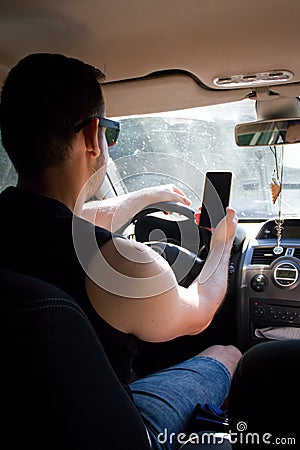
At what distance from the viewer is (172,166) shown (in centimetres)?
320

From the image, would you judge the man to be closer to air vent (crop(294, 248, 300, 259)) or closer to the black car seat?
the black car seat

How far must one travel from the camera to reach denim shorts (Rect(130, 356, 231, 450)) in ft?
5.55

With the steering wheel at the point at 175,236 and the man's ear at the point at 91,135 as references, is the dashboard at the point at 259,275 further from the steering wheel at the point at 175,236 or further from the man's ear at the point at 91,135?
the man's ear at the point at 91,135

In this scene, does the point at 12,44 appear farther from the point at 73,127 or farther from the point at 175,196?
the point at 175,196

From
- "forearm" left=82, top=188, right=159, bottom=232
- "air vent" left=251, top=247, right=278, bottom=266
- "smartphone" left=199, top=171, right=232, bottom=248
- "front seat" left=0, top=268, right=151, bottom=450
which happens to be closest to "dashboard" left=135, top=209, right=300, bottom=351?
"air vent" left=251, top=247, right=278, bottom=266

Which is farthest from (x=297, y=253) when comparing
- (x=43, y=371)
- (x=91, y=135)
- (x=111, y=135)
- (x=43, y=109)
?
(x=43, y=371)

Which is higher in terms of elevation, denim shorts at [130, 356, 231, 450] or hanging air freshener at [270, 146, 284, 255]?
hanging air freshener at [270, 146, 284, 255]

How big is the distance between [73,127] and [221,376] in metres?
1.07

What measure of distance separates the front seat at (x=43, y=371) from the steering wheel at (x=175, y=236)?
1.23m

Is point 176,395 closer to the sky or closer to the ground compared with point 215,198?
closer to the ground

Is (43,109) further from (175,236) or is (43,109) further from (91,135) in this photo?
(175,236)

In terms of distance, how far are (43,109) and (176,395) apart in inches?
38.2

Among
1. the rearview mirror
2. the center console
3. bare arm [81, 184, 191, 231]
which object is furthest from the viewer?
the center console

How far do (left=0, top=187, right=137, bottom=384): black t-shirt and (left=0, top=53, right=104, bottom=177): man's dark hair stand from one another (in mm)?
163
